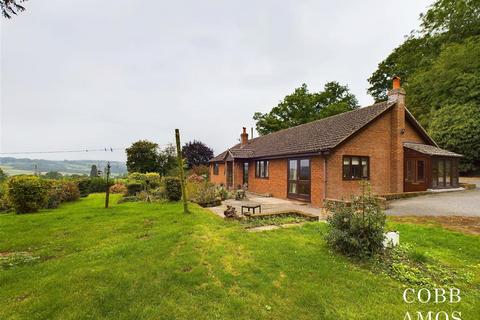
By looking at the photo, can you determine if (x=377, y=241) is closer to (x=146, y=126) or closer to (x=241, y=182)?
(x=241, y=182)

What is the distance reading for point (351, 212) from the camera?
565 centimetres

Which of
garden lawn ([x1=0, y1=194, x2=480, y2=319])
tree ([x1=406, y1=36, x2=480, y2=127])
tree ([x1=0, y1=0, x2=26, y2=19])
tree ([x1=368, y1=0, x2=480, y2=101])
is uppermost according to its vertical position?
tree ([x1=368, y1=0, x2=480, y2=101])

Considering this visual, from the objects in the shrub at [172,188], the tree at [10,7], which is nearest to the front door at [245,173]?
the shrub at [172,188]

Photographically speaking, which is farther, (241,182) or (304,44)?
(241,182)

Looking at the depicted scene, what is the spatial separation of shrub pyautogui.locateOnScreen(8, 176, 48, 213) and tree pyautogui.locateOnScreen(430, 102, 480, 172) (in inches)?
1390

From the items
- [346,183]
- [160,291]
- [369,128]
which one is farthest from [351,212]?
[369,128]

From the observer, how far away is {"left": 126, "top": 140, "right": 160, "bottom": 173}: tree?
1157 inches

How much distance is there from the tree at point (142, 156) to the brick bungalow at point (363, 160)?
17505mm

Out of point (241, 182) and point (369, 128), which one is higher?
point (369, 128)

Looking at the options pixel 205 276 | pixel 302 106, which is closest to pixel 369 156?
pixel 205 276

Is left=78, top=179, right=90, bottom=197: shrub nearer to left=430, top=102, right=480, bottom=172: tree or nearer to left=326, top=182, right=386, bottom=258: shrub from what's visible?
left=326, top=182, right=386, bottom=258: shrub

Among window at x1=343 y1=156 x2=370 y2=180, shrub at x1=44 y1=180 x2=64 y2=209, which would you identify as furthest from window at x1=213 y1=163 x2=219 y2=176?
window at x1=343 y1=156 x2=370 y2=180

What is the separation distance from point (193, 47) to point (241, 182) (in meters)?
12.4

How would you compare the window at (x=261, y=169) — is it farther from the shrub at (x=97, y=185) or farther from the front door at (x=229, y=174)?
the shrub at (x=97, y=185)
